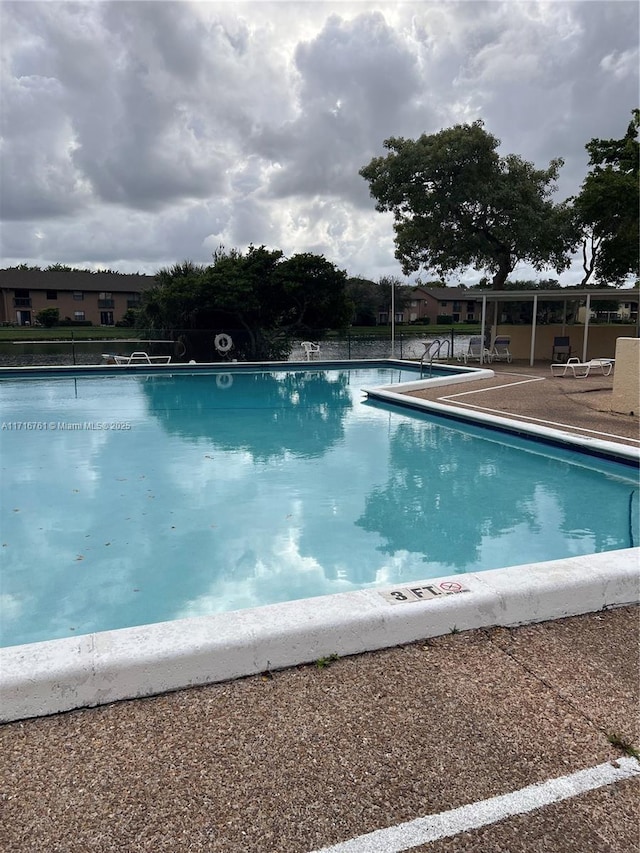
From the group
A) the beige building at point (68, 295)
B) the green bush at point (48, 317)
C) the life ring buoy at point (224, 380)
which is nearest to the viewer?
the life ring buoy at point (224, 380)

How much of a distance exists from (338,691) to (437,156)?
2077 centimetres

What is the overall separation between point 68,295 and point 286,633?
196 feet

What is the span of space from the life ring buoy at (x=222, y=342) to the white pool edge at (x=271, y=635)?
65.0ft

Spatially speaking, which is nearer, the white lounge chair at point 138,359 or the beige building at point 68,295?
the white lounge chair at point 138,359

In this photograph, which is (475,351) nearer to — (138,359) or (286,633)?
(138,359)

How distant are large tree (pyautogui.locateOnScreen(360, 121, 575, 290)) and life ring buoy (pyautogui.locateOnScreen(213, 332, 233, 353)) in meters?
7.66

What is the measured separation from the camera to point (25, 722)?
2.30 meters

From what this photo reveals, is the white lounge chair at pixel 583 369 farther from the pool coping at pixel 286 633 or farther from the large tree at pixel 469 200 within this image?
the pool coping at pixel 286 633

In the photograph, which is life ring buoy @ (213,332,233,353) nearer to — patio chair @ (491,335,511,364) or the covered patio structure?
the covered patio structure

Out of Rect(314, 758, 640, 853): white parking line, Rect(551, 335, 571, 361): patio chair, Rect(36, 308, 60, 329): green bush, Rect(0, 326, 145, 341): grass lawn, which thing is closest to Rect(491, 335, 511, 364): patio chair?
Rect(551, 335, 571, 361): patio chair

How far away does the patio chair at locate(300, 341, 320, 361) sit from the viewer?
2253cm

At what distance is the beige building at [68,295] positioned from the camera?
5434 centimetres

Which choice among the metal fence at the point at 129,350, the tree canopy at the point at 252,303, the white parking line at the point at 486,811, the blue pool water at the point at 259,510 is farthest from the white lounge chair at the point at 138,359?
the white parking line at the point at 486,811

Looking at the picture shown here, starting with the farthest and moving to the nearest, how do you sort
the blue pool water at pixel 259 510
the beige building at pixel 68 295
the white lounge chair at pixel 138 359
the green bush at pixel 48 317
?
the beige building at pixel 68 295 < the green bush at pixel 48 317 < the white lounge chair at pixel 138 359 < the blue pool water at pixel 259 510
